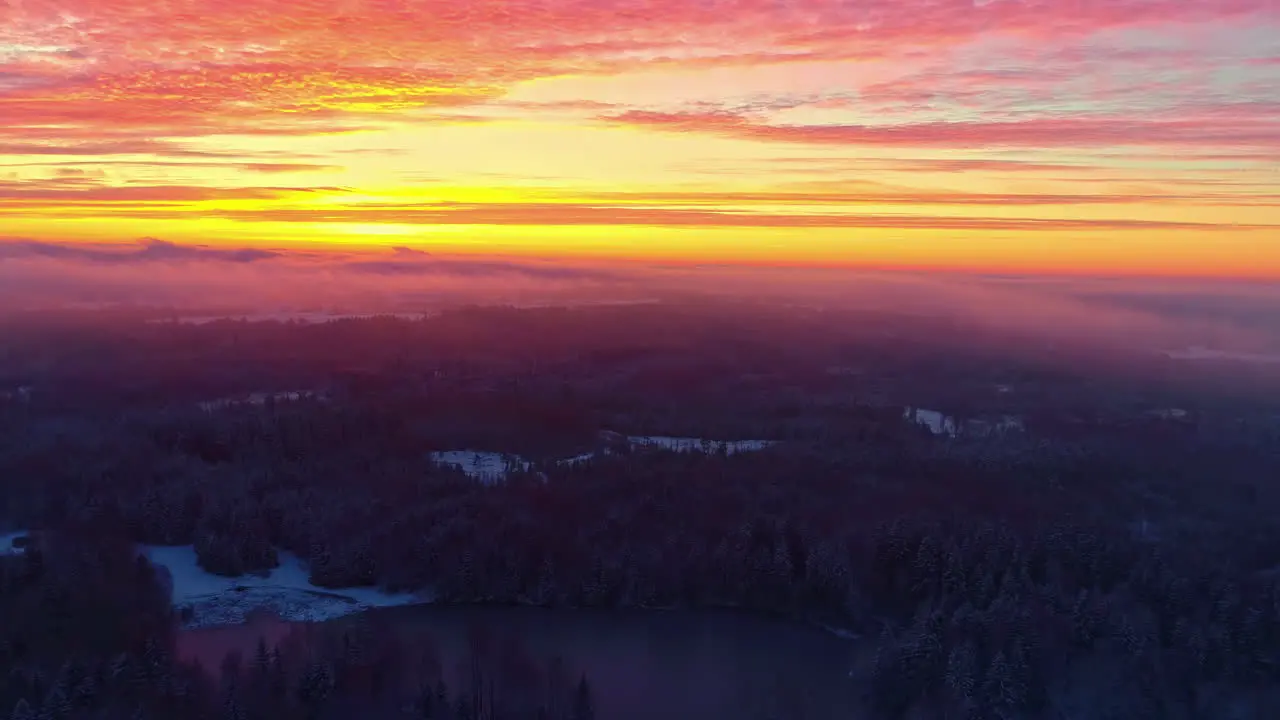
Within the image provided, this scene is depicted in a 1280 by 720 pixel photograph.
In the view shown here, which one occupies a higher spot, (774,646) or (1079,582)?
(1079,582)

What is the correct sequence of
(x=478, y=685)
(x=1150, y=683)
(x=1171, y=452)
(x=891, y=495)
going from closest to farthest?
(x=1150, y=683), (x=478, y=685), (x=891, y=495), (x=1171, y=452)

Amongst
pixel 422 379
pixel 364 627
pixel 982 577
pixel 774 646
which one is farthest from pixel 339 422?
pixel 982 577

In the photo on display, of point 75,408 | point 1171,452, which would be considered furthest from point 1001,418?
point 75,408

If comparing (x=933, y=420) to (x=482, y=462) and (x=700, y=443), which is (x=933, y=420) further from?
(x=482, y=462)

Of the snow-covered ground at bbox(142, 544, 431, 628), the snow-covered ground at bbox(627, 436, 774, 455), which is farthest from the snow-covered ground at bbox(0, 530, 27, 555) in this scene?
the snow-covered ground at bbox(627, 436, 774, 455)

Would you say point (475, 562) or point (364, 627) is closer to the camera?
point (364, 627)

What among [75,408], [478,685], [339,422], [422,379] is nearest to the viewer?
[478,685]

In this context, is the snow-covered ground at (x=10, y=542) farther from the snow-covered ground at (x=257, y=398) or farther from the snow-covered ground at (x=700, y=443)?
the snow-covered ground at (x=700, y=443)

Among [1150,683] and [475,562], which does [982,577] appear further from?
[475,562]
